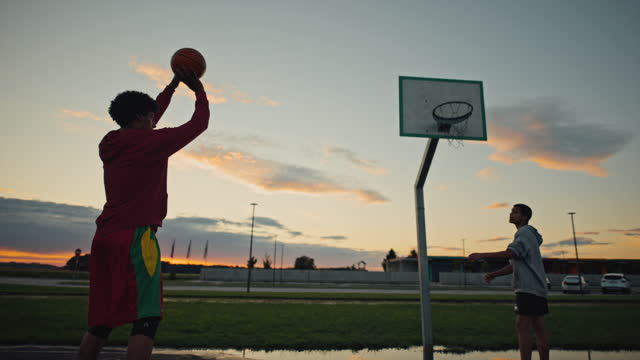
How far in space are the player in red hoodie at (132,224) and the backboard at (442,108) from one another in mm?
6074

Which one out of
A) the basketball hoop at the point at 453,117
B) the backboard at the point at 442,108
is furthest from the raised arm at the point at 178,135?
the basketball hoop at the point at 453,117

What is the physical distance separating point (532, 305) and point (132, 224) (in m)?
4.51

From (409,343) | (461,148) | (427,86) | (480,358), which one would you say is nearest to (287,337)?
(409,343)

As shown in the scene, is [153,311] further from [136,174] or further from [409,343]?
[409,343]

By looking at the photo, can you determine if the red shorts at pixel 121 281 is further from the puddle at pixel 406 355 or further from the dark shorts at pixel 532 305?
the dark shorts at pixel 532 305

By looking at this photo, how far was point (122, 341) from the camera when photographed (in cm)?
667

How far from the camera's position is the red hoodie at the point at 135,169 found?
2.35 metres

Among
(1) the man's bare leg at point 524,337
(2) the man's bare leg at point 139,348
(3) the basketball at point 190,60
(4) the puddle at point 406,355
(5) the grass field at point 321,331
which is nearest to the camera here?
(2) the man's bare leg at point 139,348

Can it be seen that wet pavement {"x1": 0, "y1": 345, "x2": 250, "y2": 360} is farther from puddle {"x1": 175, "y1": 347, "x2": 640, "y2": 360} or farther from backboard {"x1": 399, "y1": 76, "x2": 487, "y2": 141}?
backboard {"x1": 399, "y1": 76, "x2": 487, "y2": 141}

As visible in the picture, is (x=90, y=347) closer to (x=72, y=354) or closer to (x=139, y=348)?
(x=139, y=348)

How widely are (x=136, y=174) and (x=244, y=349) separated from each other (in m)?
5.09

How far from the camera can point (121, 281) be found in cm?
220

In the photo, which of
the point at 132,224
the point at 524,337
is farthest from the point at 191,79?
the point at 524,337

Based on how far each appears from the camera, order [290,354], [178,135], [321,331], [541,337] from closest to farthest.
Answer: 1. [178,135]
2. [541,337]
3. [290,354]
4. [321,331]
